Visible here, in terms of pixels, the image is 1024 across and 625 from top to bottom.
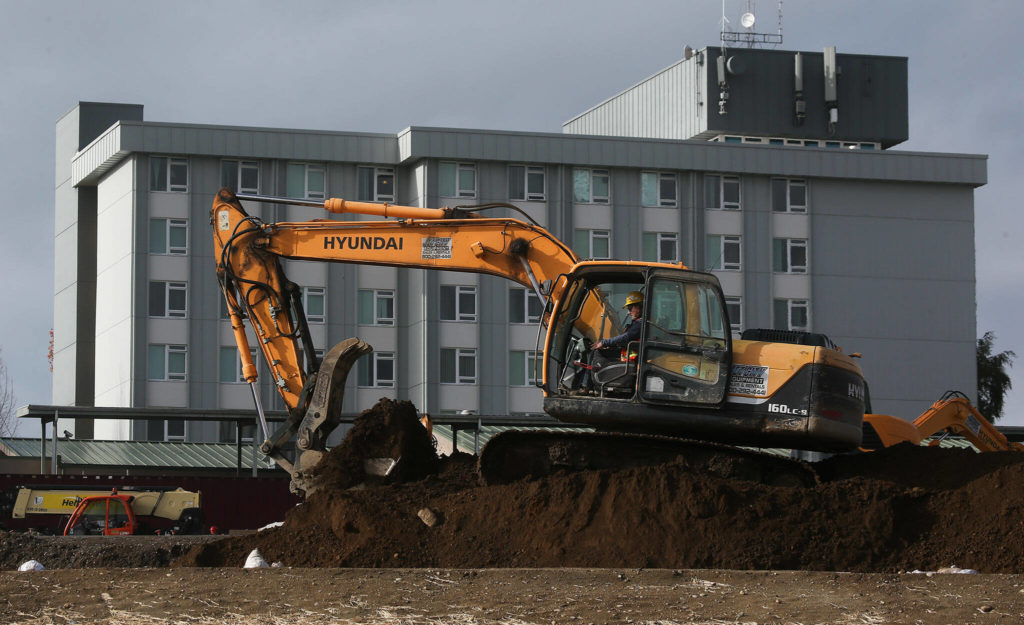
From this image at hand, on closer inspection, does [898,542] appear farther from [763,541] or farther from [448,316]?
[448,316]

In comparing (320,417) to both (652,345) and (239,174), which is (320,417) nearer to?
(652,345)

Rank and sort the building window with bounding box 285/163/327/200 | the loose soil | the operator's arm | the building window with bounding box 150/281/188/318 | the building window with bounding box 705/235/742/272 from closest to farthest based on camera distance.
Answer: the loose soil, the operator's arm, the building window with bounding box 150/281/188/318, the building window with bounding box 285/163/327/200, the building window with bounding box 705/235/742/272

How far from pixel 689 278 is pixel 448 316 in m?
39.1

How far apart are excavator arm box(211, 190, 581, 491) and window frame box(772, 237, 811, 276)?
1594 inches

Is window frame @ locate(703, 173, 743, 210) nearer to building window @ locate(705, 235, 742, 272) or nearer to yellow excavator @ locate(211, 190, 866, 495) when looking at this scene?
building window @ locate(705, 235, 742, 272)

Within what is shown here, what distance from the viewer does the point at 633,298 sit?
18.3 m

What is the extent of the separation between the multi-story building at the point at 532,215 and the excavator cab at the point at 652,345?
3565 centimetres

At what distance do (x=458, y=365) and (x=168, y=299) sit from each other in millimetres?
11066

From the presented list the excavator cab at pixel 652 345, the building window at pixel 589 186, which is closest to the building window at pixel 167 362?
the building window at pixel 589 186

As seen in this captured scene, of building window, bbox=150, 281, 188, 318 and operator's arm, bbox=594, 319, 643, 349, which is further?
building window, bbox=150, 281, 188, 318

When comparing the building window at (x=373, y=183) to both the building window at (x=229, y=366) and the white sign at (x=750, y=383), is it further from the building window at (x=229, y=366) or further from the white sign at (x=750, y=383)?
the white sign at (x=750, y=383)

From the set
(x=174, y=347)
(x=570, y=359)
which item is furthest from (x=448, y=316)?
(x=570, y=359)

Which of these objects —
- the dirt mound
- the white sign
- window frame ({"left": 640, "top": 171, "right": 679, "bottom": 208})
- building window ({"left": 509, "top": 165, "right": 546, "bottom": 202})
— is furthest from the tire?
window frame ({"left": 640, "top": 171, "right": 679, "bottom": 208})

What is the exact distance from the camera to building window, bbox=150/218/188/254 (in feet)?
185
